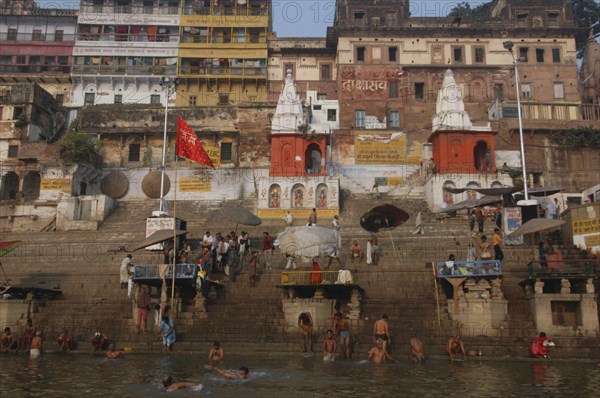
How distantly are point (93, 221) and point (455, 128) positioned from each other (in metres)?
19.5

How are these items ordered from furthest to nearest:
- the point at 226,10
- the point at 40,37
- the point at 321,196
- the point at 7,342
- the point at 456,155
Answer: the point at 40,37 → the point at 226,10 → the point at 456,155 → the point at 321,196 → the point at 7,342

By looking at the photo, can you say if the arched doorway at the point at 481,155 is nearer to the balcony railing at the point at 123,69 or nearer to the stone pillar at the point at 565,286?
the stone pillar at the point at 565,286

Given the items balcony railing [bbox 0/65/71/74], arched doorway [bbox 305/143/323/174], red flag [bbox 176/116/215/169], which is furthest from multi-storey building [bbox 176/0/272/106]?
red flag [bbox 176/116/215/169]

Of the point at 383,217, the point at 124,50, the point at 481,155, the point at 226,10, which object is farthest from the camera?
the point at 226,10

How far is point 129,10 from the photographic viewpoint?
153 ft

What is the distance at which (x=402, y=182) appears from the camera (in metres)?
35.0

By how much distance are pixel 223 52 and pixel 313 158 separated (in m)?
14.2

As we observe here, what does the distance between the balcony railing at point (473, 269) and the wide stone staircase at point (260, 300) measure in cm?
93

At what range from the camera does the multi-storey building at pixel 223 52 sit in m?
44.3

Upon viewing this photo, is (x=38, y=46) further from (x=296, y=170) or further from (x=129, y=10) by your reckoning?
(x=296, y=170)

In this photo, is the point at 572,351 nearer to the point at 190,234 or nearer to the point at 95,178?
the point at 190,234

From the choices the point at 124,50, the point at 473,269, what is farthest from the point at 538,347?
the point at 124,50

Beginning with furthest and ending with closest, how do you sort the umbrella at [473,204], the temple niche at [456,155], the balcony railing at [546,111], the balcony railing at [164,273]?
the balcony railing at [546,111], the temple niche at [456,155], the umbrella at [473,204], the balcony railing at [164,273]

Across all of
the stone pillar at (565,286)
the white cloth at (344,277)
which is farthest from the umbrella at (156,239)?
the stone pillar at (565,286)
